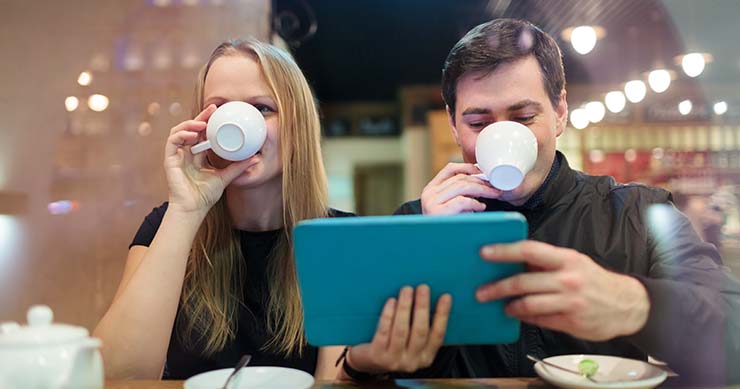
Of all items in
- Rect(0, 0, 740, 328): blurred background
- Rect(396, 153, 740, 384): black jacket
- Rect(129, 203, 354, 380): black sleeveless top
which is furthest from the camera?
Rect(0, 0, 740, 328): blurred background

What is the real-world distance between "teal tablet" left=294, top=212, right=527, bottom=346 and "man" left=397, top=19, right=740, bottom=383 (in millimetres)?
28

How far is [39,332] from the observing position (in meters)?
0.69

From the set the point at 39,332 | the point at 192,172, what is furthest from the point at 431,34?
the point at 39,332

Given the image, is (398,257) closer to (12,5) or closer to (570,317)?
(570,317)

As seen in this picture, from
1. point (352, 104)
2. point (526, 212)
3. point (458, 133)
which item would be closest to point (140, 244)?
point (458, 133)

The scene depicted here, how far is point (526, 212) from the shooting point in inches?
49.7

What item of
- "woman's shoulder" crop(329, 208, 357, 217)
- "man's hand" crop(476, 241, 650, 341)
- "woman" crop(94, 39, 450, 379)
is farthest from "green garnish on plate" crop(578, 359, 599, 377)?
"woman's shoulder" crop(329, 208, 357, 217)

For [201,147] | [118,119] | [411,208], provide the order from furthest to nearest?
[118,119] → [411,208] → [201,147]

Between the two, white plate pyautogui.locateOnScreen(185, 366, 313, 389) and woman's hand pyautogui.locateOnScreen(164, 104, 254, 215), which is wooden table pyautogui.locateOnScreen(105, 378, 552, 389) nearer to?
white plate pyautogui.locateOnScreen(185, 366, 313, 389)

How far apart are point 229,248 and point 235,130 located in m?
0.38

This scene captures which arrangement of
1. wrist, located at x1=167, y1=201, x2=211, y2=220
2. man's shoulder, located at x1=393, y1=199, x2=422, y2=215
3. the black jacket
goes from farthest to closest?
man's shoulder, located at x1=393, y1=199, x2=422, y2=215 → wrist, located at x1=167, y1=201, x2=211, y2=220 → the black jacket

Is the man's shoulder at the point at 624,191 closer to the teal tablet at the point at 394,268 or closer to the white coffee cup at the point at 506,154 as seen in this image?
the white coffee cup at the point at 506,154

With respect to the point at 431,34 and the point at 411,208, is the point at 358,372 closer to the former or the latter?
the point at 411,208

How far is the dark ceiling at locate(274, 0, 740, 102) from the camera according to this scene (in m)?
2.08
